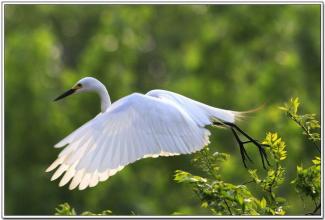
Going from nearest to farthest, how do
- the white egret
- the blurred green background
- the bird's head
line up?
the white egret < the bird's head < the blurred green background

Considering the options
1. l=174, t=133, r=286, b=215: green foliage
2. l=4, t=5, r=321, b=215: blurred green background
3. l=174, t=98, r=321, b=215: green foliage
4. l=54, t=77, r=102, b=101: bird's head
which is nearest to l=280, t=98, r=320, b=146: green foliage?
l=174, t=98, r=321, b=215: green foliage

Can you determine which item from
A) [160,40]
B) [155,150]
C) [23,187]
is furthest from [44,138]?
[155,150]

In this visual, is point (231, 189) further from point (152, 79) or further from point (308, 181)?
point (152, 79)

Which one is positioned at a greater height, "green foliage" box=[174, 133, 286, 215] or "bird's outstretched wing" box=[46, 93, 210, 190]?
"bird's outstretched wing" box=[46, 93, 210, 190]

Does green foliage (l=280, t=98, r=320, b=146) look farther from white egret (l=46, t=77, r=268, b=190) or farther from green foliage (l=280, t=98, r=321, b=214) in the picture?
white egret (l=46, t=77, r=268, b=190)

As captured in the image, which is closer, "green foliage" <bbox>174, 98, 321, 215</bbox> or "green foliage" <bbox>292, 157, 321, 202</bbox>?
"green foliage" <bbox>174, 98, 321, 215</bbox>

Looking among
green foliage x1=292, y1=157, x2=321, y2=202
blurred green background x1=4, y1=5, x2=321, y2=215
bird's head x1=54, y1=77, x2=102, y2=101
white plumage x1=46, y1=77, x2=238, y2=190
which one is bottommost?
blurred green background x1=4, y1=5, x2=321, y2=215

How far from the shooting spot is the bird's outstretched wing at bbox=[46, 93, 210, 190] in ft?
15.3

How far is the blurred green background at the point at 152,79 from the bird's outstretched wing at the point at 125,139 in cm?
473

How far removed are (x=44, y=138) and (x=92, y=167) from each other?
12136 mm

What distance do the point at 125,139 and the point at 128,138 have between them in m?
0.02

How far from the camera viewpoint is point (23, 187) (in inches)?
622

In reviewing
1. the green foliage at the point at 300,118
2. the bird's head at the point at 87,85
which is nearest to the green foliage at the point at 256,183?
the green foliage at the point at 300,118

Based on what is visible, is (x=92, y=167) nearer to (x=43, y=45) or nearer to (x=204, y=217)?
(x=204, y=217)
